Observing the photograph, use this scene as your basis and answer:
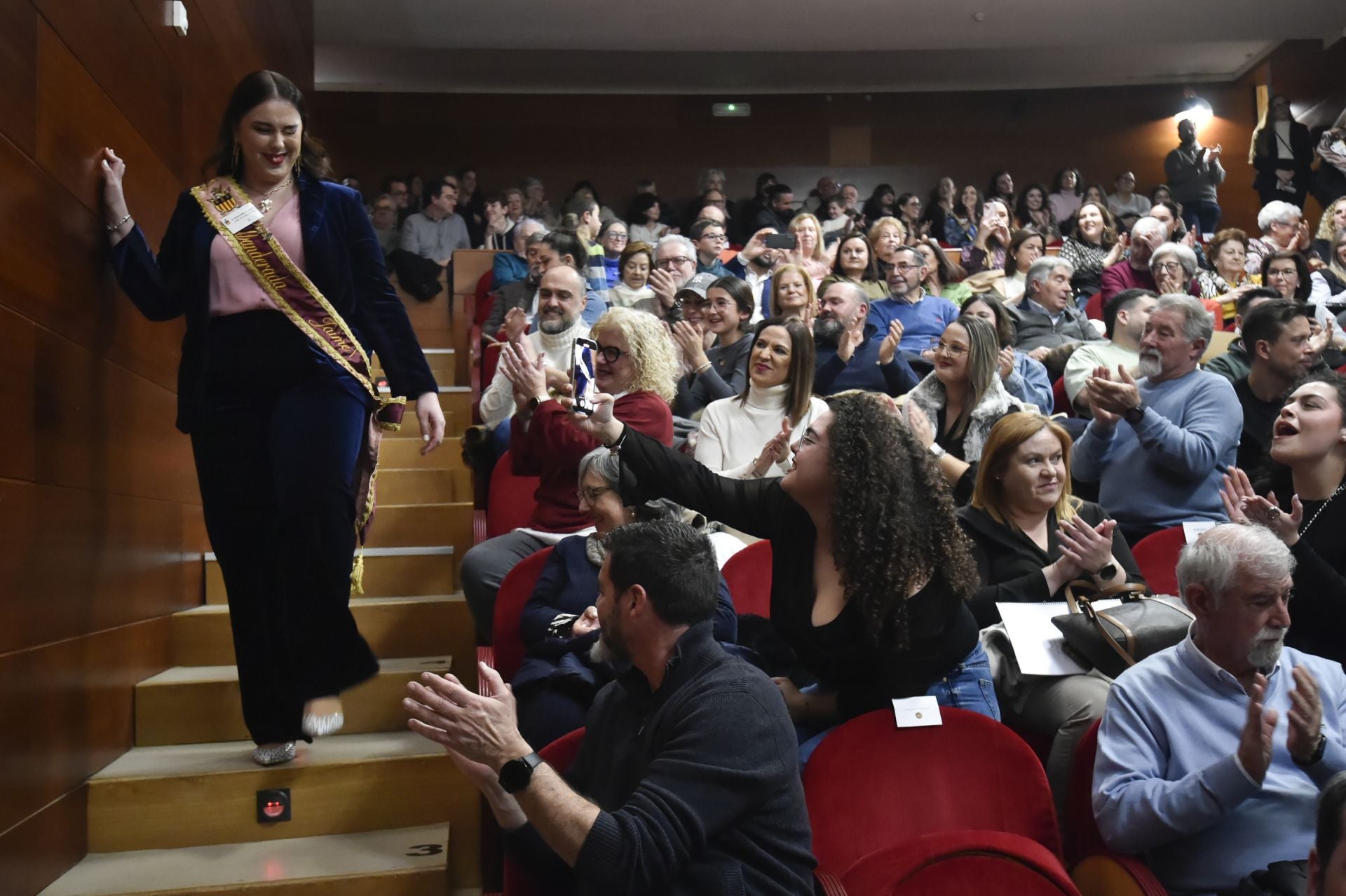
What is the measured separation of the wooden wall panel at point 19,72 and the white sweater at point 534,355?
159cm

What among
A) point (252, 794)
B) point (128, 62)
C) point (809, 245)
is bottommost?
point (252, 794)

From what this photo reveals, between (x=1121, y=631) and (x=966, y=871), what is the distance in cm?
70

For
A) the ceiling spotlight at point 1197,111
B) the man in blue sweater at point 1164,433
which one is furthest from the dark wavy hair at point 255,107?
the ceiling spotlight at point 1197,111

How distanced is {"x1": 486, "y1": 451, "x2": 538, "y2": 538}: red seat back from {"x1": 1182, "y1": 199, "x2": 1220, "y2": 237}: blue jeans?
7.30 meters

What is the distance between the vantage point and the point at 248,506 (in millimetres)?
2264

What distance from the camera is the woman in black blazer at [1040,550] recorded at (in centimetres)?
221

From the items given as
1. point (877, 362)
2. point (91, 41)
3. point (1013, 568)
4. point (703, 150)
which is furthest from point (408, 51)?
point (1013, 568)

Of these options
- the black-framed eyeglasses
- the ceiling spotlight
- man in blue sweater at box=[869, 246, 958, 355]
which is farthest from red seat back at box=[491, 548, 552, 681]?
the ceiling spotlight

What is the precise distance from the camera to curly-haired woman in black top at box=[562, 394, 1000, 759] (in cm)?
197

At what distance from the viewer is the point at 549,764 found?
5.63 feet

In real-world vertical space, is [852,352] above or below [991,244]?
below

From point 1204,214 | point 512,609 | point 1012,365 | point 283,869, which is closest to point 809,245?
point 1012,365

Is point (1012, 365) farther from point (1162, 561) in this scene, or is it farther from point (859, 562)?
point (859, 562)

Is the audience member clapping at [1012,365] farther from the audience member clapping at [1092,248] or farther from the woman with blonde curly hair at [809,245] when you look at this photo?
the audience member clapping at [1092,248]
